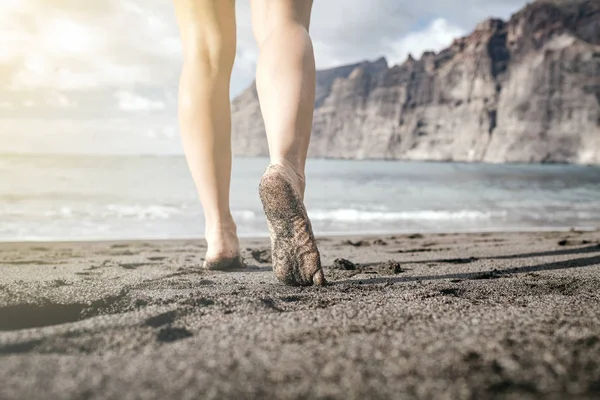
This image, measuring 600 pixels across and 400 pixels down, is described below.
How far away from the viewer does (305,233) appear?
3.88 feet

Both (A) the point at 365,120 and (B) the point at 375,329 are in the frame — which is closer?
(B) the point at 375,329

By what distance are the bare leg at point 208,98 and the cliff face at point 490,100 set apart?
60.5 meters

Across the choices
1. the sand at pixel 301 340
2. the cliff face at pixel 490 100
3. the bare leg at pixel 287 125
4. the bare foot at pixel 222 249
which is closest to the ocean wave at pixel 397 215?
the bare foot at pixel 222 249

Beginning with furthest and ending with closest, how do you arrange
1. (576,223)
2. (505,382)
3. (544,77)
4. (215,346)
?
1. (544,77)
2. (576,223)
3. (215,346)
4. (505,382)

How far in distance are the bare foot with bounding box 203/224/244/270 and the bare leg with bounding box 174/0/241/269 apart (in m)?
0.02

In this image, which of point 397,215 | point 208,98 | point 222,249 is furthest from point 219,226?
point 397,215

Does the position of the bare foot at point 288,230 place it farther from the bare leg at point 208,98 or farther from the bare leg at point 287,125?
the bare leg at point 208,98

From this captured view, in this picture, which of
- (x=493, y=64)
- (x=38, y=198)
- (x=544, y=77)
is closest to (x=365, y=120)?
(x=493, y=64)

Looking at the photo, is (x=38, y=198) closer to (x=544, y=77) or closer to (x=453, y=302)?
(x=453, y=302)

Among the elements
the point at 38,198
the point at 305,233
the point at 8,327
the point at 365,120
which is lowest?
the point at 8,327

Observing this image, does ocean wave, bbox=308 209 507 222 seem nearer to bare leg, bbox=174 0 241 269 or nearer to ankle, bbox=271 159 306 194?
bare leg, bbox=174 0 241 269

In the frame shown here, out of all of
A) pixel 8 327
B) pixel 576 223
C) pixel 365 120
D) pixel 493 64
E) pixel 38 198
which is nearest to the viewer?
pixel 8 327

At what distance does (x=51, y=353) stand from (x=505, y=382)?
0.60 metres

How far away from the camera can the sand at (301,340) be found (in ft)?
1.86
